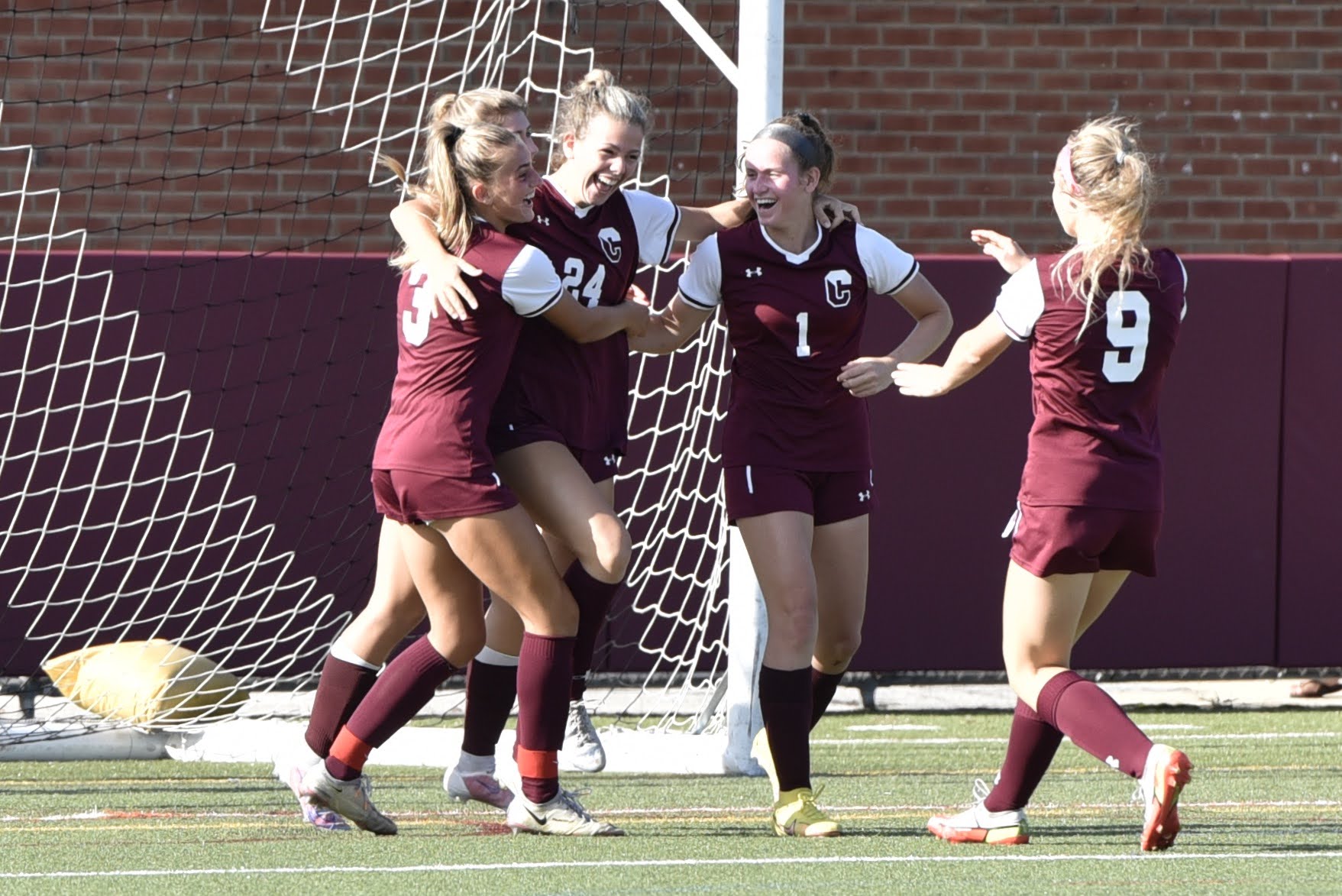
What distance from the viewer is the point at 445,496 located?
4.61 meters

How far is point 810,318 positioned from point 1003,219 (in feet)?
18.6

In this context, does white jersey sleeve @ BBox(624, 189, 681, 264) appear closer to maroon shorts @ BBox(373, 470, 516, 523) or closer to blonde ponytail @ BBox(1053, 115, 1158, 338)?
maroon shorts @ BBox(373, 470, 516, 523)

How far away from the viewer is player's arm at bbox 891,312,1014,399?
4.59m

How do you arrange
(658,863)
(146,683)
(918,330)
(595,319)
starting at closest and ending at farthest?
(658,863) < (595,319) < (918,330) < (146,683)

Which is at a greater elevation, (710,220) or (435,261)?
(710,220)

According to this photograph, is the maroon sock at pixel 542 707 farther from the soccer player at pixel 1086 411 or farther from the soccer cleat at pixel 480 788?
the soccer player at pixel 1086 411

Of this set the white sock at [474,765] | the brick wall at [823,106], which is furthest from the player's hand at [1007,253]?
the brick wall at [823,106]

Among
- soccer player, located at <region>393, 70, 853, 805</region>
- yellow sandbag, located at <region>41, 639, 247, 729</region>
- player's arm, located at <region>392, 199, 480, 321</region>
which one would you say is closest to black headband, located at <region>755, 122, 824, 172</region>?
soccer player, located at <region>393, 70, 853, 805</region>

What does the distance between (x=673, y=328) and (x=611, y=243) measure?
278 millimetres

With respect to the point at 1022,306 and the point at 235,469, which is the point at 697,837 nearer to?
the point at 1022,306

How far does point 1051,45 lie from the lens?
10.4 metres

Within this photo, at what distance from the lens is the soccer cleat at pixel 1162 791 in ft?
13.9

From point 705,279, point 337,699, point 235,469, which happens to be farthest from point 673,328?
point 235,469

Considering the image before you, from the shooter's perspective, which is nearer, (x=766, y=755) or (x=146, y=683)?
(x=766, y=755)
